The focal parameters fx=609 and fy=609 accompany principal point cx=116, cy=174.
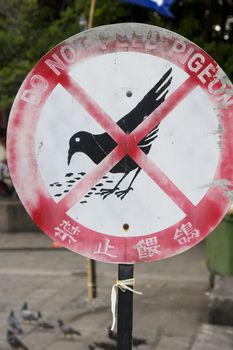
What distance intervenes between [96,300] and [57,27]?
20.2 feet

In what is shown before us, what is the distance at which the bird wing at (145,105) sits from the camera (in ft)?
6.88

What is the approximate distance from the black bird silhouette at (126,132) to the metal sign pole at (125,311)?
0.31 meters

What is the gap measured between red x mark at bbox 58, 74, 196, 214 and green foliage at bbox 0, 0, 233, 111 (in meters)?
8.59

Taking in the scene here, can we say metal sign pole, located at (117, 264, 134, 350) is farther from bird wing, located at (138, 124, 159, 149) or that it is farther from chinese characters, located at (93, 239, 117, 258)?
bird wing, located at (138, 124, 159, 149)

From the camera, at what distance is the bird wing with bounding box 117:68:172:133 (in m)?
2.10

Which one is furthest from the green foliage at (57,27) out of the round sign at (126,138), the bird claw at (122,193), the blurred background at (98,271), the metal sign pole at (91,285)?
the bird claw at (122,193)

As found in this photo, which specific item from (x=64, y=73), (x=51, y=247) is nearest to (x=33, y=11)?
(x=51, y=247)

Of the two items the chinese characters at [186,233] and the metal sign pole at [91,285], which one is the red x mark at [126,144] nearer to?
the chinese characters at [186,233]

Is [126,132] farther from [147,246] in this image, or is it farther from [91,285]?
[91,285]

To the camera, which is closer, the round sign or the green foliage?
Answer: the round sign

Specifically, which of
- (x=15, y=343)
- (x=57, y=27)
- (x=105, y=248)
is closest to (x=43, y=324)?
(x=15, y=343)

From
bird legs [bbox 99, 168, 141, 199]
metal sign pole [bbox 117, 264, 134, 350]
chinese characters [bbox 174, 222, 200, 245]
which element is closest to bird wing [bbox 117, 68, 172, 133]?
bird legs [bbox 99, 168, 141, 199]

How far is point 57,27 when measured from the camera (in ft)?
37.0

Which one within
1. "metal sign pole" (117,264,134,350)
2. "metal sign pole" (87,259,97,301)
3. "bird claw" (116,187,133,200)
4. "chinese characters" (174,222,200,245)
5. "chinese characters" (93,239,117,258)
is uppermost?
"bird claw" (116,187,133,200)
